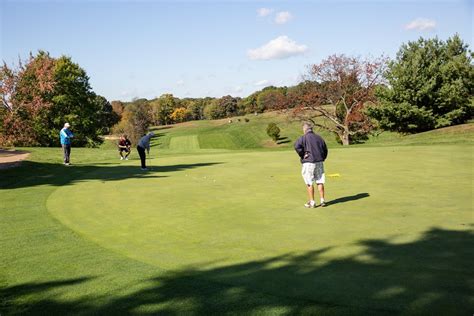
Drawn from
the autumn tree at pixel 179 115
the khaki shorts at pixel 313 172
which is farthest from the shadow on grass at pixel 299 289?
the autumn tree at pixel 179 115

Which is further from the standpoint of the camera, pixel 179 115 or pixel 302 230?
pixel 179 115

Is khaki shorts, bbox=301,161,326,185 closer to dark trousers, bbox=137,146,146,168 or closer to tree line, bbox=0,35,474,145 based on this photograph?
dark trousers, bbox=137,146,146,168

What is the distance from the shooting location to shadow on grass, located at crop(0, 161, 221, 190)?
15.8 metres

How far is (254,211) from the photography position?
9.83m

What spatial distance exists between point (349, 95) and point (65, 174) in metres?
45.4

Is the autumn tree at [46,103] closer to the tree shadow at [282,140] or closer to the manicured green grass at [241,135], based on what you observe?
the manicured green grass at [241,135]

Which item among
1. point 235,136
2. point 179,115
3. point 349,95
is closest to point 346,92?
point 349,95

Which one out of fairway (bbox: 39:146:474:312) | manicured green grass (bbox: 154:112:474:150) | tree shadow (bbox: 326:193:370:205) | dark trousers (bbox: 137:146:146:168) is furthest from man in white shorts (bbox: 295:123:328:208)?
manicured green grass (bbox: 154:112:474:150)

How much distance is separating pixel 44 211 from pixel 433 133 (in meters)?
34.9

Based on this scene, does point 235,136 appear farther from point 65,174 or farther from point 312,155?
point 312,155

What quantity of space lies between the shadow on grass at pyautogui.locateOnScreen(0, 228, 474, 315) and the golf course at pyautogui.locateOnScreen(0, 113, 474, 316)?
21 millimetres

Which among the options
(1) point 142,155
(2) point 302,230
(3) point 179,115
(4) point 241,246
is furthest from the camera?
(3) point 179,115

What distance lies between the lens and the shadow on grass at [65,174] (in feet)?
51.8

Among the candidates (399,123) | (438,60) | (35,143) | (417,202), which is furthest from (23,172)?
(438,60)
